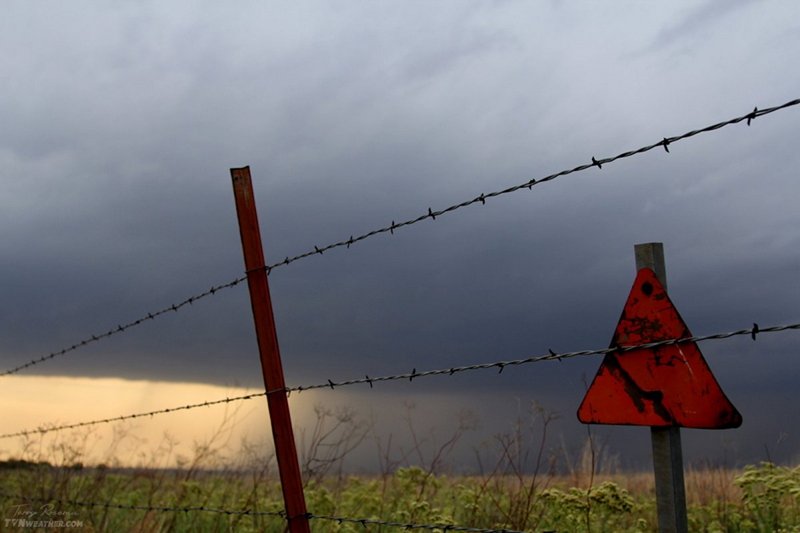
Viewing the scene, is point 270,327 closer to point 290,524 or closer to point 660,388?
point 290,524

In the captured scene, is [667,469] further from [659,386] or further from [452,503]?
[452,503]

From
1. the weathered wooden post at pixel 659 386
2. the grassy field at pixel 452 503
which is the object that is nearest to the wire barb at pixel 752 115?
the weathered wooden post at pixel 659 386

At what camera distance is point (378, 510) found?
5.62 meters


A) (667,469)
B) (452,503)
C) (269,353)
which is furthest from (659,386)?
(452,503)

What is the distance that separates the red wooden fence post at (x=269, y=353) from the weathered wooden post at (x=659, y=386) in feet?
4.71

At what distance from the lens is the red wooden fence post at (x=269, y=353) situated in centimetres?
309

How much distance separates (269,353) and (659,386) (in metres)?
1.79

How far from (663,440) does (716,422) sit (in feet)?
0.72

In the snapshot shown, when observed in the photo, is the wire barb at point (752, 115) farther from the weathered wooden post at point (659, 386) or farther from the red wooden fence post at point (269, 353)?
the red wooden fence post at point (269, 353)

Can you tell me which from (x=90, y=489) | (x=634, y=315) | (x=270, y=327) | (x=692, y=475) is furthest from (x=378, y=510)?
(x=634, y=315)

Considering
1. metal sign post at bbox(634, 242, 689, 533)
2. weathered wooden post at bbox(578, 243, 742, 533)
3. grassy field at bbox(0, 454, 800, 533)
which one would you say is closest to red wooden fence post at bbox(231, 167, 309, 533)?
grassy field at bbox(0, 454, 800, 533)

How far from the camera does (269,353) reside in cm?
322

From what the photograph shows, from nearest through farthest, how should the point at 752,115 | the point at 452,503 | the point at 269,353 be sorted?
the point at 752,115, the point at 269,353, the point at 452,503

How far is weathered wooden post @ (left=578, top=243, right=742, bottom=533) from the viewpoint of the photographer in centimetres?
209
